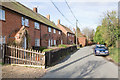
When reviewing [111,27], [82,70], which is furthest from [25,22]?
[111,27]

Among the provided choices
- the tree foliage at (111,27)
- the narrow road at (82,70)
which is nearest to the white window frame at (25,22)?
the narrow road at (82,70)

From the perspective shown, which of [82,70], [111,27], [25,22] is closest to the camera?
[82,70]

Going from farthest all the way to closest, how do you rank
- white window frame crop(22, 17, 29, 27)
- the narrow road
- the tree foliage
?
the tree foliage
white window frame crop(22, 17, 29, 27)
the narrow road

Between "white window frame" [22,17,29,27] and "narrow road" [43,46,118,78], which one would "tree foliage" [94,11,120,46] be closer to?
"narrow road" [43,46,118,78]

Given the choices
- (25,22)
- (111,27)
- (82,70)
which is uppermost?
(25,22)

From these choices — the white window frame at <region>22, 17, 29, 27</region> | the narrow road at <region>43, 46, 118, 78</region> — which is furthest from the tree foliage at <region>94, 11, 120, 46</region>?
the white window frame at <region>22, 17, 29, 27</region>

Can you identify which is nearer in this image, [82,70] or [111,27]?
[82,70]

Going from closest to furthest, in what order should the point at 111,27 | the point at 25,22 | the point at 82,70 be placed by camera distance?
the point at 82,70 < the point at 25,22 < the point at 111,27

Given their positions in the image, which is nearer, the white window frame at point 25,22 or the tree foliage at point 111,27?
the white window frame at point 25,22

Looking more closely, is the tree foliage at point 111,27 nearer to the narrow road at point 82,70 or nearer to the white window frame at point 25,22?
the narrow road at point 82,70

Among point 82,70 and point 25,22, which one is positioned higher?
point 25,22

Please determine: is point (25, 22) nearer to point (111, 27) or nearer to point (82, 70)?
point (82, 70)

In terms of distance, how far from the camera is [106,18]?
15.8 meters

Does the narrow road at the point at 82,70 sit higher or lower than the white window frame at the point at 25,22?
lower
